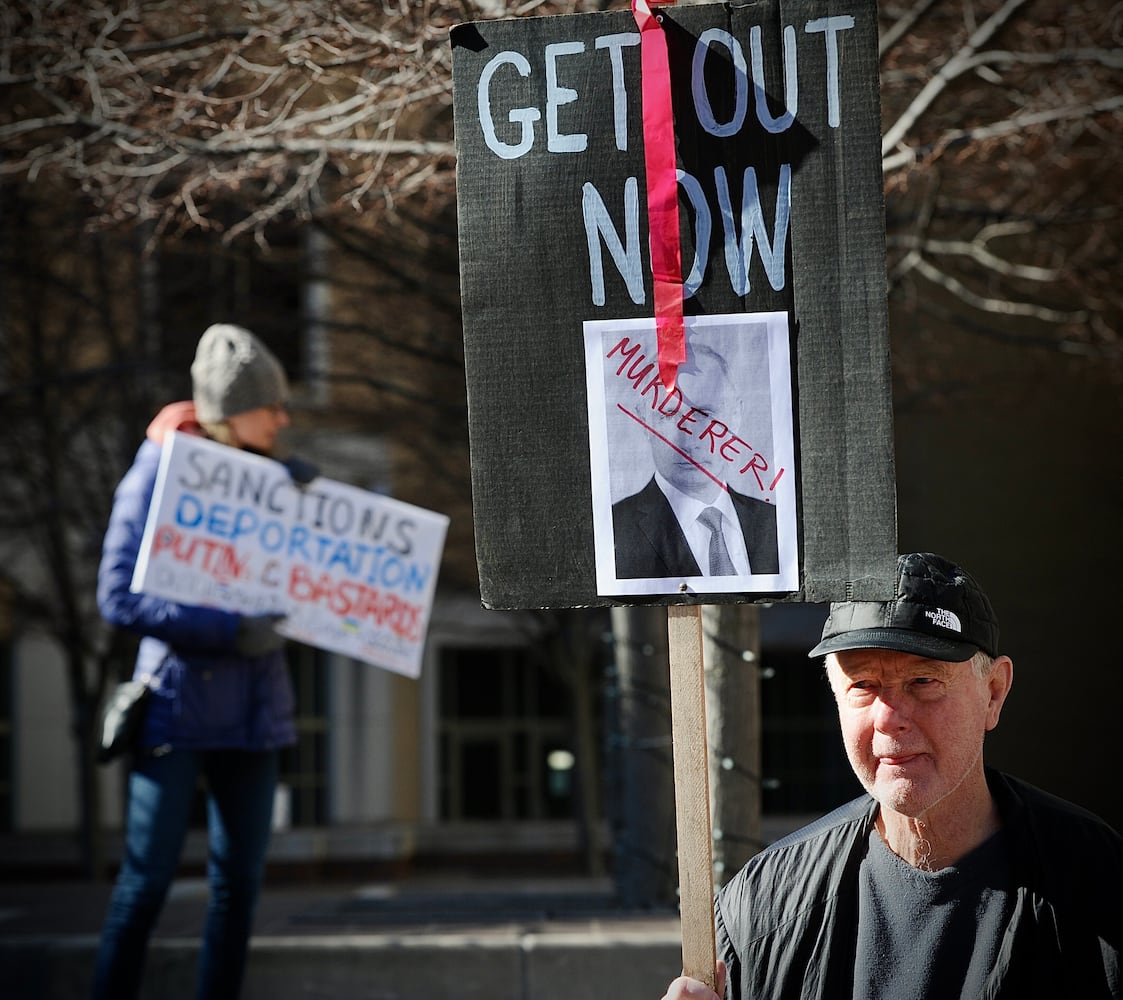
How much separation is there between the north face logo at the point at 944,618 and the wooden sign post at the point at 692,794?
1.23 ft

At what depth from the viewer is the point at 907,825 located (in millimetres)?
2486

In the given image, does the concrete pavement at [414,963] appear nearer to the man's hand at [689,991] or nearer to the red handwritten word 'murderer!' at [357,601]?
the red handwritten word 'murderer!' at [357,601]

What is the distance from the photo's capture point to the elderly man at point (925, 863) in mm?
2305

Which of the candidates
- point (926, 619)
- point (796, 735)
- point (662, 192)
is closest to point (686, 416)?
point (662, 192)

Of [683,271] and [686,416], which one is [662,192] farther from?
[686,416]

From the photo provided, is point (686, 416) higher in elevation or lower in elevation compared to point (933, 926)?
higher

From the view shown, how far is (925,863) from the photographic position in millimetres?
2477

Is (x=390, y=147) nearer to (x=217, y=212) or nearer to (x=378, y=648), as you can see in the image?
(x=378, y=648)

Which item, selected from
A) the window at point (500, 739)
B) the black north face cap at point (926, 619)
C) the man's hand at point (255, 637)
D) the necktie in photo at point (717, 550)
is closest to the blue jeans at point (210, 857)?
the man's hand at point (255, 637)

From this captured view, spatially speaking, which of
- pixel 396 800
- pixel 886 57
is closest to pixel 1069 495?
pixel 886 57

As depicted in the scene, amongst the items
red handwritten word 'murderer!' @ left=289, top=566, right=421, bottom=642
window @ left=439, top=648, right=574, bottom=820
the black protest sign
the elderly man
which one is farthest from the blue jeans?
window @ left=439, top=648, right=574, bottom=820

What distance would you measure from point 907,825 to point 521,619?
14.1m

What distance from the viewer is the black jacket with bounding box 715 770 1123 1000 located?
2.28m

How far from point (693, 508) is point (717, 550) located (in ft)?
0.27
